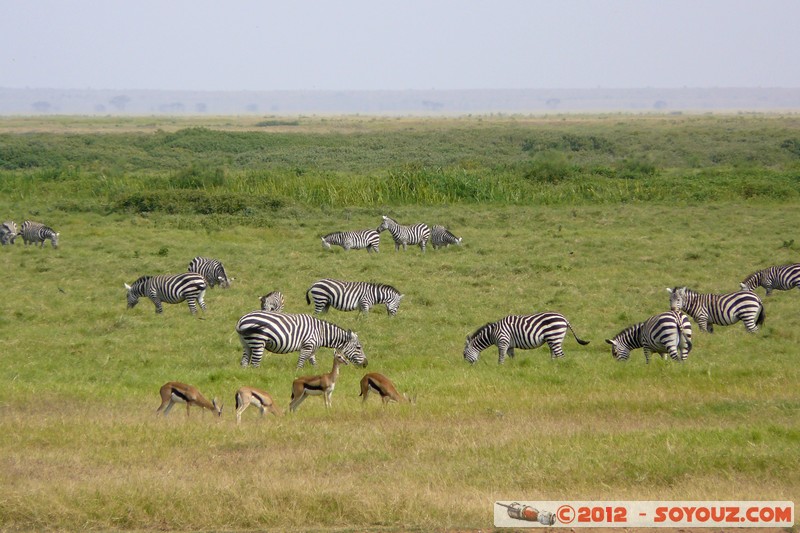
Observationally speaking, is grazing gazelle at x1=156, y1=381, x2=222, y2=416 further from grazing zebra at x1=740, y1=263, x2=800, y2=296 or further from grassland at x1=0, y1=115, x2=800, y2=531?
grazing zebra at x1=740, y1=263, x2=800, y2=296

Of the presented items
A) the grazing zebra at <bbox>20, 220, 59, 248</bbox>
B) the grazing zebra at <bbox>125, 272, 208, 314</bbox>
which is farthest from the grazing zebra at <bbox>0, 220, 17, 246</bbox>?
the grazing zebra at <bbox>125, 272, 208, 314</bbox>

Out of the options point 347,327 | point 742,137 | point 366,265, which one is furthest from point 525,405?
point 742,137

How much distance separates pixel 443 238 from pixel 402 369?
13.4 meters

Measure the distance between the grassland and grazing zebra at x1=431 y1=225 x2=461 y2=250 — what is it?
19.2 inches

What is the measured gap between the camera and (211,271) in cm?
2123

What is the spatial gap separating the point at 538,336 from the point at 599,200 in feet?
79.8

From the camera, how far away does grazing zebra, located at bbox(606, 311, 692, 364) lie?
14000 mm

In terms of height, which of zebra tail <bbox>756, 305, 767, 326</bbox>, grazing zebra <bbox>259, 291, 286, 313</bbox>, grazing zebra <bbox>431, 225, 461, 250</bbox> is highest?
grazing zebra <bbox>431, 225, 461, 250</bbox>

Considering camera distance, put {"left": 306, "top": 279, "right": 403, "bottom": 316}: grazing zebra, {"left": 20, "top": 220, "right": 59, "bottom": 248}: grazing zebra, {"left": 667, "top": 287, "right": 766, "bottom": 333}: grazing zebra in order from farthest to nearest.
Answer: {"left": 20, "top": 220, "right": 59, "bottom": 248}: grazing zebra → {"left": 306, "top": 279, "right": 403, "bottom": 316}: grazing zebra → {"left": 667, "top": 287, "right": 766, "bottom": 333}: grazing zebra

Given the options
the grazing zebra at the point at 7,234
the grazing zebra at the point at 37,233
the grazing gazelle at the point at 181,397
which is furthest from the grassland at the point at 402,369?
the grazing zebra at the point at 7,234

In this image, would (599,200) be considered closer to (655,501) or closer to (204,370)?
(204,370)

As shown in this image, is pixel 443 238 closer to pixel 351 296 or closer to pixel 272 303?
pixel 351 296

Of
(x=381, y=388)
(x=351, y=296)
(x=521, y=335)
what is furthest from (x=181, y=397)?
(x=351, y=296)

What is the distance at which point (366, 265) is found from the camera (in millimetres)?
23500
